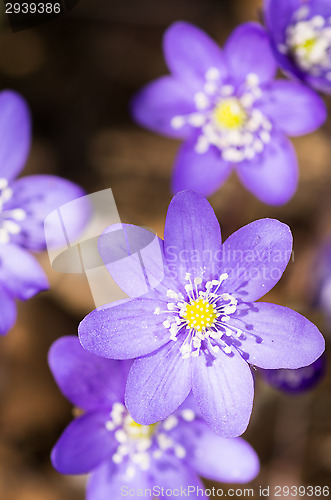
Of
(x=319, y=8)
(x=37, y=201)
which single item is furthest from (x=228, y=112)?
(x=37, y=201)

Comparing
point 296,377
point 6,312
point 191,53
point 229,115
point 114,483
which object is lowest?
point 114,483

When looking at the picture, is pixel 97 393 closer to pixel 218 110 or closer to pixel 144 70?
pixel 218 110

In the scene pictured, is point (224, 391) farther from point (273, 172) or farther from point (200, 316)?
point (273, 172)

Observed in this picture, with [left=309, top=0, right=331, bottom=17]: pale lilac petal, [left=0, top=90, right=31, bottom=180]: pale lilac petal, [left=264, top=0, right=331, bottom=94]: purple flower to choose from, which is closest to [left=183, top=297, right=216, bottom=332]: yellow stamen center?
[left=0, top=90, right=31, bottom=180]: pale lilac petal

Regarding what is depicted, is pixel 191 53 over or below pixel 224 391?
over

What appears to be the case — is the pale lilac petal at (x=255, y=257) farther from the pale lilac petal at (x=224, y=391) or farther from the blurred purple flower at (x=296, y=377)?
the blurred purple flower at (x=296, y=377)

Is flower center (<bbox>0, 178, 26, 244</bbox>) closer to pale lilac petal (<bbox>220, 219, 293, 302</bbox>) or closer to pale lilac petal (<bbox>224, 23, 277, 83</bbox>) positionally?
pale lilac petal (<bbox>220, 219, 293, 302</bbox>)

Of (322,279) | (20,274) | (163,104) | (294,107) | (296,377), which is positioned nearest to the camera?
(20,274)
